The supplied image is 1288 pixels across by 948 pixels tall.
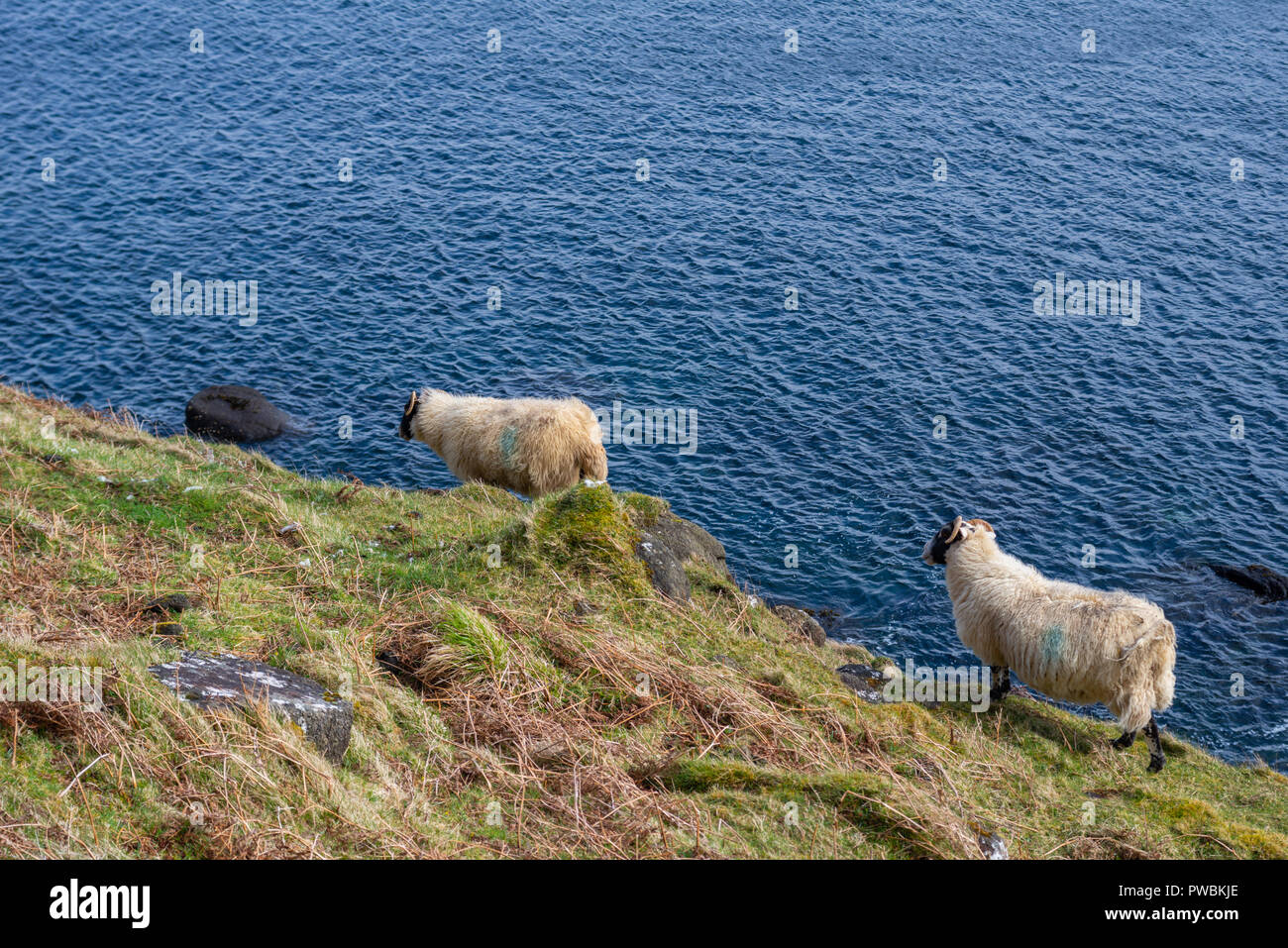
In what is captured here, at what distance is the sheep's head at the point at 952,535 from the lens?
18281mm

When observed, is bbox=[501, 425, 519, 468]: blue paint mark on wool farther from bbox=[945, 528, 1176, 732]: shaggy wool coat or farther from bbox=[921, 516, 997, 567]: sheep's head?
bbox=[945, 528, 1176, 732]: shaggy wool coat

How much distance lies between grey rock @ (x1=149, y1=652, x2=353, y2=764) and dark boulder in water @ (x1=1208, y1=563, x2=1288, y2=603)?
23.4 metres

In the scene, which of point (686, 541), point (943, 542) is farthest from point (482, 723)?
point (943, 542)

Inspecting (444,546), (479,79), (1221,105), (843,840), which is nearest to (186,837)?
(843,840)

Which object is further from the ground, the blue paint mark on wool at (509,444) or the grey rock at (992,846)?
the blue paint mark on wool at (509,444)

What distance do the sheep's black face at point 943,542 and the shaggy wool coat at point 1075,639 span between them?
82 centimetres

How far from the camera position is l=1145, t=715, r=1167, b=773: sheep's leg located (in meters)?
16.3

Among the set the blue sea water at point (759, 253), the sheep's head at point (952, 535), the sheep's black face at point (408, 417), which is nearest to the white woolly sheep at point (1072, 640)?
the sheep's head at point (952, 535)

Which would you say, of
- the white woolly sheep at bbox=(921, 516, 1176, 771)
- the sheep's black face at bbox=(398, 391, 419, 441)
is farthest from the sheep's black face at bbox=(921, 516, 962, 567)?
the sheep's black face at bbox=(398, 391, 419, 441)

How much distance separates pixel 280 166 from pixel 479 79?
12731 mm

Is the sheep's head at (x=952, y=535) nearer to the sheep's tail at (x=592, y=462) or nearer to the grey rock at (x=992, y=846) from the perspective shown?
the sheep's tail at (x=592, y=462)

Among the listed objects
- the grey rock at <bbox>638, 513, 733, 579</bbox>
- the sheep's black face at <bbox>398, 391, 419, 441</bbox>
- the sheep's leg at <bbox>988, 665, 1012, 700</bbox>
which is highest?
the sheep's black face at <bbox>398, 391, 419, 441</bbox>

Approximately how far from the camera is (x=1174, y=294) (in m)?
37.9
